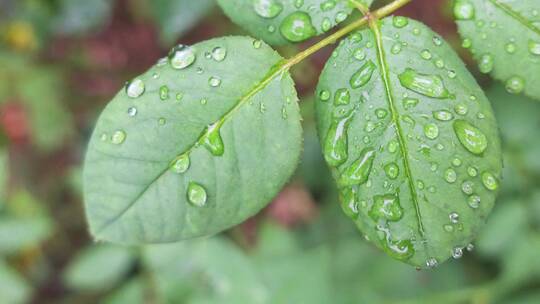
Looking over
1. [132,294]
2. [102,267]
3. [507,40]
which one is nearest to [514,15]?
[507,40]

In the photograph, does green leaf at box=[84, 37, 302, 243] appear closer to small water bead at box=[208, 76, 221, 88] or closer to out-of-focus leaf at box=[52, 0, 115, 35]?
small water bead at box=[208, 76, 221, 88]

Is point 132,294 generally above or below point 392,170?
below

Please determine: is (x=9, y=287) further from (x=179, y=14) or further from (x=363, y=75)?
(x=363, y=75)

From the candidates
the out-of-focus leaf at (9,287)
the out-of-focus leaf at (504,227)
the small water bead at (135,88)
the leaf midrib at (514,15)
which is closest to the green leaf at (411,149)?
the leaf midrib at (514,15)

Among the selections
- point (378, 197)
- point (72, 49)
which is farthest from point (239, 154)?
point (72, 49)

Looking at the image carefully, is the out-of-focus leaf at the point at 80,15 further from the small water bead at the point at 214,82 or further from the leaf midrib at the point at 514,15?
the leaf midrib at the point at 514,15

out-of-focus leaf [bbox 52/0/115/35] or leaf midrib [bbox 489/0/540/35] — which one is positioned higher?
leaf midrib [bbox 489/0/540/35]

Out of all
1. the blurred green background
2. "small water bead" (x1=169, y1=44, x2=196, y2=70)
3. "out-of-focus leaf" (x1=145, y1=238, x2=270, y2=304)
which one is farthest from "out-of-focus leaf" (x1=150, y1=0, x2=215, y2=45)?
"small water bead" (x1=169, y1=44, x2=196, y2=70)
